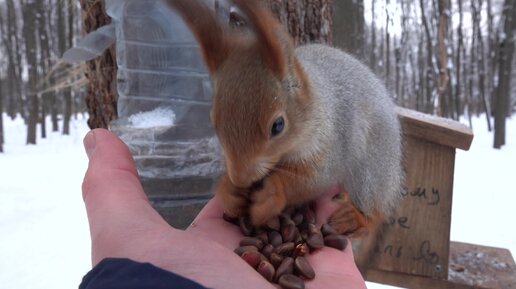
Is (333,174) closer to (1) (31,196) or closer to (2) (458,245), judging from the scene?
(2) (458,245)

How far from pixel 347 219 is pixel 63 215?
10.0 feet

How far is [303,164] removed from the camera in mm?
1135

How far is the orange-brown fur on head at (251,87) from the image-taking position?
900 millimetres

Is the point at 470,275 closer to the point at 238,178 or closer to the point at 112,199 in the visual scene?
the point at 238,178

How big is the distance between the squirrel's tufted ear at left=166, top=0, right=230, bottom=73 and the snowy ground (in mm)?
1892

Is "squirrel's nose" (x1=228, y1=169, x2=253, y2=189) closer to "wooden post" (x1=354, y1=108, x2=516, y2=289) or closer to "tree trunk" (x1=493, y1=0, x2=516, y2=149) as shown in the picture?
"wooden post" (x1=354, y1=108, x2=516, y2=289)

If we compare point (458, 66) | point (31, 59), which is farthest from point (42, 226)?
point (458, 66)

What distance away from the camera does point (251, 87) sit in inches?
36.7

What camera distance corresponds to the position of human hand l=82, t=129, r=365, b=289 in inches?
31.9

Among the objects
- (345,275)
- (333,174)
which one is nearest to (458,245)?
(333,174)

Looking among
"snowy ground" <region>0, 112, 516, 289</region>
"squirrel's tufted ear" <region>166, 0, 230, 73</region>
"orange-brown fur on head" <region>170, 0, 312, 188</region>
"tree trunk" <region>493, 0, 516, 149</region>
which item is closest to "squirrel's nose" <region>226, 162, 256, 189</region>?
"orange-brown fur on head" <region>170, 0, 312, 188</region>

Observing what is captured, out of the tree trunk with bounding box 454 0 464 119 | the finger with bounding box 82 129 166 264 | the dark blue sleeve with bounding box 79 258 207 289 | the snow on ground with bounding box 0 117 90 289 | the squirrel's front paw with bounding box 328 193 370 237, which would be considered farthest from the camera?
the tree trunk with bounding box 454 0 464 119

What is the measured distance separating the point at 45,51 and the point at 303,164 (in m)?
12.7

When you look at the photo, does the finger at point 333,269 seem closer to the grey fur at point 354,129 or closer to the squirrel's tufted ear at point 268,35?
the grey fur at point 354,129
